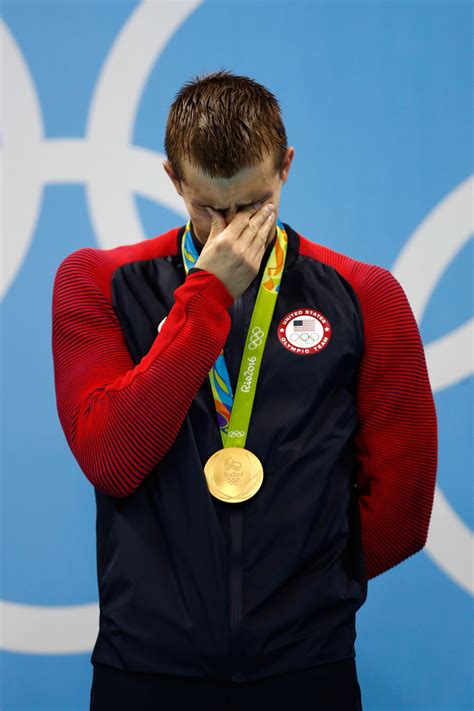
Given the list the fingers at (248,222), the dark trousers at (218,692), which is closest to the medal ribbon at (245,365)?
the fingers at (248,222)

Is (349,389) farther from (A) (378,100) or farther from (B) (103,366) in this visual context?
(A) (378,100)

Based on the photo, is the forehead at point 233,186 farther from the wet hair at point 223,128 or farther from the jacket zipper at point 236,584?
the jacket zipper at point 236,584

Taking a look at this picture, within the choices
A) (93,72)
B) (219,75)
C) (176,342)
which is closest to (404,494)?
(176,342)

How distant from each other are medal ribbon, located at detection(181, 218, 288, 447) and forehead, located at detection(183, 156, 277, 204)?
116 millimetres

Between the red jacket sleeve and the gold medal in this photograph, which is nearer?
the gold medal

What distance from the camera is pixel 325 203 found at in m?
2.26

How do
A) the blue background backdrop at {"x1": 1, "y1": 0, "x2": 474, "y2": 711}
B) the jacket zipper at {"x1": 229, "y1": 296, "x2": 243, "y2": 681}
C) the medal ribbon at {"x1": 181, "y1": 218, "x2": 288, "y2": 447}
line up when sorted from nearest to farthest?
1. the jacket zipper at {"x1": 229, "y1": 296, "x2": 243, "y2": 681}
2. the medal ribbon at {"x1": 181, "y1": 218, "x2": 288, "y2": 447}
3. the blue background backdrop at {"x1": 1, "y1": 0, "x2": 474, "y2": 711}

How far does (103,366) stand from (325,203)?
1034 millimetres

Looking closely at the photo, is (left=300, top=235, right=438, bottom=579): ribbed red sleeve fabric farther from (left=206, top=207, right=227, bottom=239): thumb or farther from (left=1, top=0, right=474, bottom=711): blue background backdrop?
(left=1, top=0, right=474, bottom=711): blue background backdrop

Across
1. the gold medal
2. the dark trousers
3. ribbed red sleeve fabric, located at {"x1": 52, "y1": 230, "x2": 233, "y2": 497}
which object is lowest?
the dark trousers

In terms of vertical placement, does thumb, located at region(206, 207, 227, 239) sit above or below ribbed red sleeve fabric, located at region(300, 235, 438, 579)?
above

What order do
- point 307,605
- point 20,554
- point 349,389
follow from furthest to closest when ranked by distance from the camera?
point 20,554, point 349,389, point 307,605

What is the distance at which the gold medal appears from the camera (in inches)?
51.1

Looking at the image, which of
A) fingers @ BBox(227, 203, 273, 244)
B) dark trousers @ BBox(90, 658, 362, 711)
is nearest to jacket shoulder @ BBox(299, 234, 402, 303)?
fingers @ BBox(227, 203, 273, 244)
